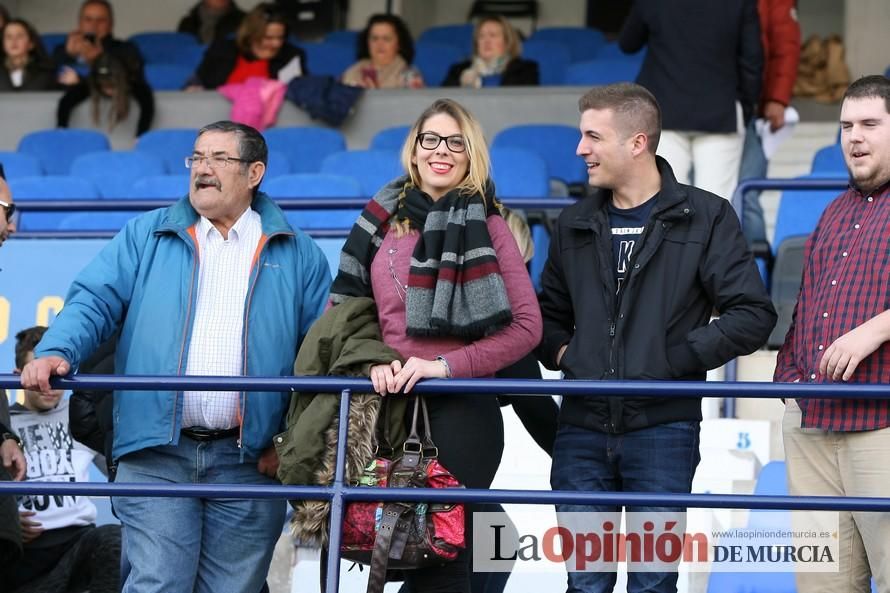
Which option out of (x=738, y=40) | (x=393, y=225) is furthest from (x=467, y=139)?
(x=738, y=40)

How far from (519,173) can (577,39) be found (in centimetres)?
442

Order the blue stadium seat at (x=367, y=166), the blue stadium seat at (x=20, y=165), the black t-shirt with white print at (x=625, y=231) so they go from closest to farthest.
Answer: the black t-shirt with white print at (x=625, y=231) → the blue stadium seat at (x=367, y=166) → the blue stadium seat at (x=20, y=165)

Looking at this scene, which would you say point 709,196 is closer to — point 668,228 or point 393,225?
point 668,228

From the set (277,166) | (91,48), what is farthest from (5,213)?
(91,48)

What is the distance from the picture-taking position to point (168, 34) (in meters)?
13.0

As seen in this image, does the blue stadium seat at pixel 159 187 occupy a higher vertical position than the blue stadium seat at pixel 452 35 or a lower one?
lower

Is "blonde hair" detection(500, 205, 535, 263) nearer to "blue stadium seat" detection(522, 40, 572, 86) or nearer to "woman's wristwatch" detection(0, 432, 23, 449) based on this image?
"woman's wristwatch" detection(0, 432, 23, 449)

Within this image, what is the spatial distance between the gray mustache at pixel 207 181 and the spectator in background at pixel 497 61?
603 centimetres

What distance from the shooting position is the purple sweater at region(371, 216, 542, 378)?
13.1 feet

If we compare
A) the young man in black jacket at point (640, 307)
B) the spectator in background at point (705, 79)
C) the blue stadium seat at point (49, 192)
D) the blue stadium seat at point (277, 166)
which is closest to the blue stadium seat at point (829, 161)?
the spectator in background at point (705, 79)

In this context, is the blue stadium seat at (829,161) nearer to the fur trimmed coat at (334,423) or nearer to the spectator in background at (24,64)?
the fur trimmed coat at (334,423)

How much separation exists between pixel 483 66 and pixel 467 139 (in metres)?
6.39

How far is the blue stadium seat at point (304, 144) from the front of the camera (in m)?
9.41

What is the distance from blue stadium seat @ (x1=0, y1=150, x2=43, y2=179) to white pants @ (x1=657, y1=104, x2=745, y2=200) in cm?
438
